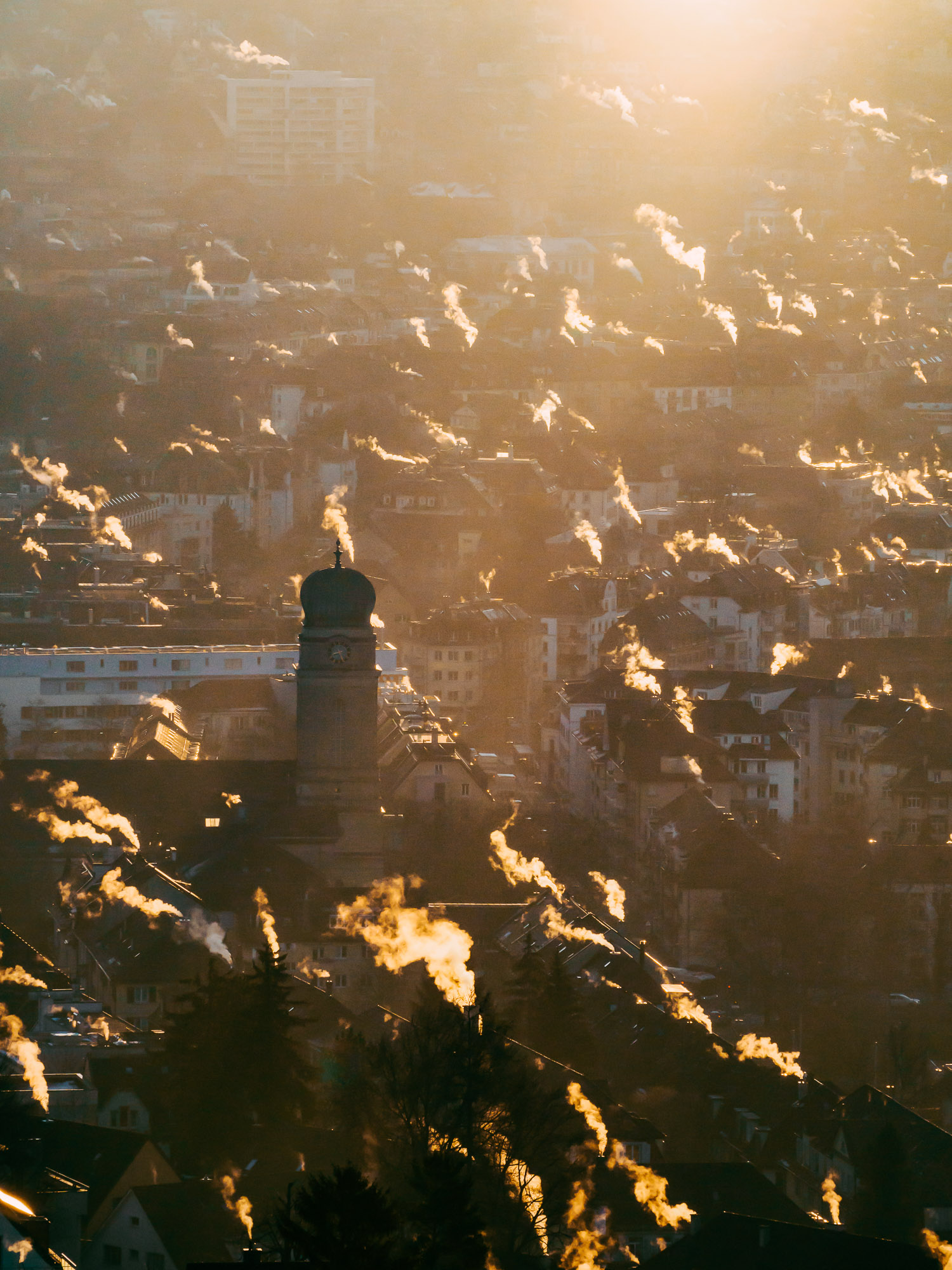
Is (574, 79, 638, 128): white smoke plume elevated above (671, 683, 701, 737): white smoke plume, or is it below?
above

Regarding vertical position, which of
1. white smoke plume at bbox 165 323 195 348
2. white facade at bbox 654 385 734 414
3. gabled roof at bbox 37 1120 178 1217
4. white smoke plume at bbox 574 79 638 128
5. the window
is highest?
white smoke plume at bbox 574 79 638 128

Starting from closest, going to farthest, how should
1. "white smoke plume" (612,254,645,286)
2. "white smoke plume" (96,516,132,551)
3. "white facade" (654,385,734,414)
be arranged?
"white smoke plume" (96,516,132,551) < "white facade" (654,385,734,414) < "white smoke plume" (612,254,645,286)

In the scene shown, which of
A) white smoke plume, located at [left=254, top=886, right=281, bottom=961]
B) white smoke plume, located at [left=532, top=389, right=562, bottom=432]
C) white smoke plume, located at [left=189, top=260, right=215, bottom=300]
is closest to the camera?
white smoke plume, located at [left=254, top=886, right=281, bottom=961]

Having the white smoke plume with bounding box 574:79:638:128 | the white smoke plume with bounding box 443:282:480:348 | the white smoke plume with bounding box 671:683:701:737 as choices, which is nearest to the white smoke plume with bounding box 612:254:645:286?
the white smoke plume with bounding box 443:282:480:348

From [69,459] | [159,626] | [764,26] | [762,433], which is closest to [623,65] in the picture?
[764,26]

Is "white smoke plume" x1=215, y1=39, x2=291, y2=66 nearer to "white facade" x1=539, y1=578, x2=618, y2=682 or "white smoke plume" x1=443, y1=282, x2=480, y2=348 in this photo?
"white smoke plume" x1=443, y1=282, x2=480, y2=348

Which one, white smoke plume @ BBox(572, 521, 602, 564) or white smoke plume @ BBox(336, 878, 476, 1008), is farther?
white smoke plume @ BBox(572, 521, 602, 564)
